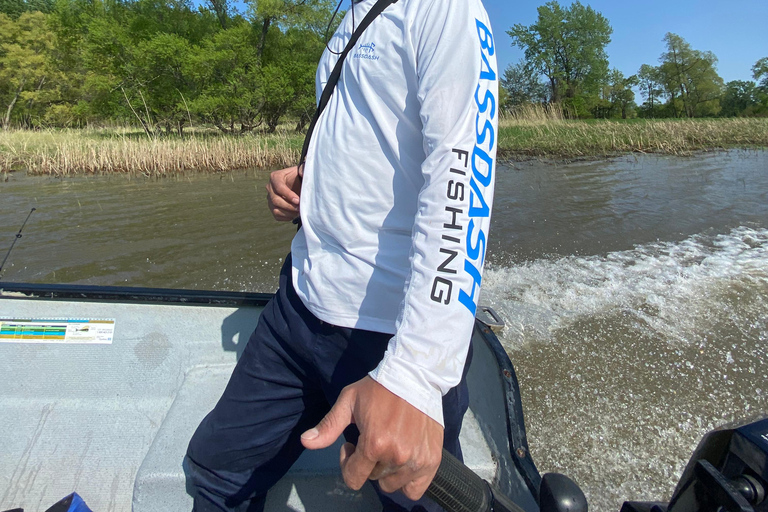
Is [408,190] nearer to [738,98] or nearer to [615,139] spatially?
[615,139]

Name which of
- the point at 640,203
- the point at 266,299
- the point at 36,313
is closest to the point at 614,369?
the point at 266,299

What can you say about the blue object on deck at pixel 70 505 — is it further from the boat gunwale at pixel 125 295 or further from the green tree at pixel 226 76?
the green tree at pixel 226 76

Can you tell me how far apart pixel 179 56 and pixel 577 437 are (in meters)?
24.7

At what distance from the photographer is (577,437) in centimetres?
266

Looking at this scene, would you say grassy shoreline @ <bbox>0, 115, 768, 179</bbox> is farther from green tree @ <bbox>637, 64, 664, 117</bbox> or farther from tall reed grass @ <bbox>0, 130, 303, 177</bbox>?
green tree @ <bbox>637, 64, 664, 117</bbox>

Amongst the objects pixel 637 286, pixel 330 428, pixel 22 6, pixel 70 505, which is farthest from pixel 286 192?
pixel 22 6

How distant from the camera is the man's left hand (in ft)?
2.40

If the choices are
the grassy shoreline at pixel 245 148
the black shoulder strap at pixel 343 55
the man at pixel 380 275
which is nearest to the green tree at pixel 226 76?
the grassy shoreline at pixel 245 148

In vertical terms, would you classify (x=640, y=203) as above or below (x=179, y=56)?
below

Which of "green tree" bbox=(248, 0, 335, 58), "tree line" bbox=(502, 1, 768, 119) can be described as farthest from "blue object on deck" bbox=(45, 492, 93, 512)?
"tree line" bbox=(502, 1, 768, 119)

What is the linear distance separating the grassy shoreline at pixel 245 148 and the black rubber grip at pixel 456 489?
49.4 ft

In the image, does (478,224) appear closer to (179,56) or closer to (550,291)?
(550,291)

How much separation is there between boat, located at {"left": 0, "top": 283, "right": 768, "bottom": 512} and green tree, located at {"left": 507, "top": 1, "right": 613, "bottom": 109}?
2509 inches

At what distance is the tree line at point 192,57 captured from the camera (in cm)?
2169
